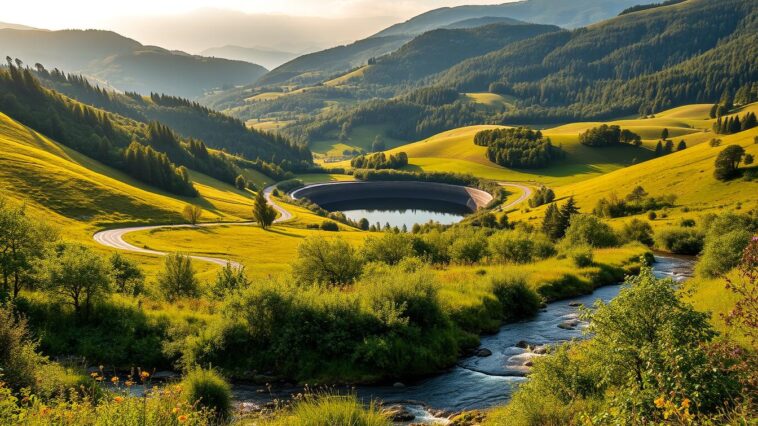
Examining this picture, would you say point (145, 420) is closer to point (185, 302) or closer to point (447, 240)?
point (185, 302)

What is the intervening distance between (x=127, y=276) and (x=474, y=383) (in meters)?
37.5

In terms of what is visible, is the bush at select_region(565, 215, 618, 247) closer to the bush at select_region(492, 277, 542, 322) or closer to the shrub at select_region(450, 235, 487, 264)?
the shrub at select_region(450, 235, 487, 264)

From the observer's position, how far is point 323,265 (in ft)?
158

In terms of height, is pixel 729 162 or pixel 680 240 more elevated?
pixel 729 162

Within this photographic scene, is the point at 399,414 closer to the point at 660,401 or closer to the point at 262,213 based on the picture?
the point at 660,401

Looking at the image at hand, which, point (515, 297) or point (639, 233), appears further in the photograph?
point (639, 233)

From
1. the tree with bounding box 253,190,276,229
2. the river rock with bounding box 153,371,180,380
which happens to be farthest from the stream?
the tree with bounding box 253,190,276,229

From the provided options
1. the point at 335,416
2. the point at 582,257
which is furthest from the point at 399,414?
the point at 582,257

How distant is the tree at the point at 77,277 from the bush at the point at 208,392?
1576 centimetres

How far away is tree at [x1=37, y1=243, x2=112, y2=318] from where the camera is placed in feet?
109

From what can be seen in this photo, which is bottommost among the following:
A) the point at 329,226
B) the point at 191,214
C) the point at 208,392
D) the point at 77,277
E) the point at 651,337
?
the point at 329,226

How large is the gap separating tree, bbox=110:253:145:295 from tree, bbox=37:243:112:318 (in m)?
9.58

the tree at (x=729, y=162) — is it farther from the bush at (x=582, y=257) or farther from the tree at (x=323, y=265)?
the tree at (x=323, y=265)

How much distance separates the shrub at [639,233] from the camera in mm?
84375
